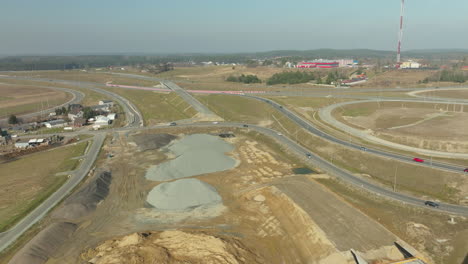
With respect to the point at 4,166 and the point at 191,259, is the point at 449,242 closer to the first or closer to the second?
the point at 191,259

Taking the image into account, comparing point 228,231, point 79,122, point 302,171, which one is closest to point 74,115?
point 79,122

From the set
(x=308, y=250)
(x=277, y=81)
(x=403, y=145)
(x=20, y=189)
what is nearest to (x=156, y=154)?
(x=20, y=189)

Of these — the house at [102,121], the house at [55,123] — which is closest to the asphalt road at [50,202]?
the house at [102,121]

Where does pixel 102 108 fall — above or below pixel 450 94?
below

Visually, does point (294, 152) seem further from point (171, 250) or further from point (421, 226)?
point (171, 250)

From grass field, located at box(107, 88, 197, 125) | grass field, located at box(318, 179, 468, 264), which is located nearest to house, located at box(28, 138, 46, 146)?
grass field, located at box(107, 88, 197, 125)

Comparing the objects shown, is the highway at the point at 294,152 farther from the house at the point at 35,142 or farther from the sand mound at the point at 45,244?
the house at the point at 35,142

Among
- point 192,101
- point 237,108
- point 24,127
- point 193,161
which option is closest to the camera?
point 193,161

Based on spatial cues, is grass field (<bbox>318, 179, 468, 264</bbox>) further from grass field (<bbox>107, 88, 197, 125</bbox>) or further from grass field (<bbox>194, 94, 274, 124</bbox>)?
grass field (<bbox>107, 88, 197, 125</bbox>)
